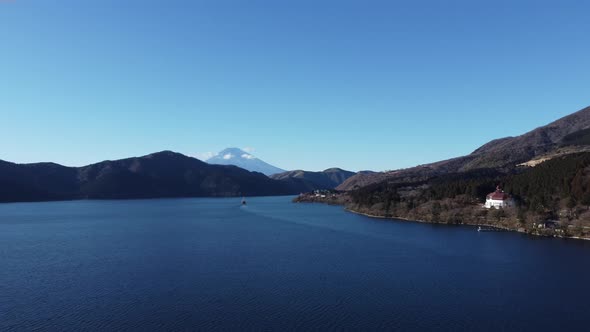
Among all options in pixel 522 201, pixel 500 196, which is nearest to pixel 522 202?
pixel 522 201

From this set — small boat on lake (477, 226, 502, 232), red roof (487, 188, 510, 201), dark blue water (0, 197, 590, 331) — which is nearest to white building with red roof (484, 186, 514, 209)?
red roof (487, 188, 510, 201)

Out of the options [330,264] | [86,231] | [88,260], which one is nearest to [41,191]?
[86,231]

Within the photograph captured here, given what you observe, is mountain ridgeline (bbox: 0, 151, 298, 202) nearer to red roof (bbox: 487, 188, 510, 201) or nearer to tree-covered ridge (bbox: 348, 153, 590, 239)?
tree-covered ridge (bbox: 348, 153, 590, 239)

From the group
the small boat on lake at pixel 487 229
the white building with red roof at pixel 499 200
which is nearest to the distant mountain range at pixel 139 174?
the white building with red roof at pixel 499 200

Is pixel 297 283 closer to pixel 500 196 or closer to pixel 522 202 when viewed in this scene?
pixel 500 196

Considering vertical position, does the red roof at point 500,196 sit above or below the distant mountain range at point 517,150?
below

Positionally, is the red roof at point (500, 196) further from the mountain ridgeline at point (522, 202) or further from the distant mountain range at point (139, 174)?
the distant mountain range at point (139, 174)
